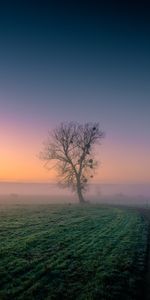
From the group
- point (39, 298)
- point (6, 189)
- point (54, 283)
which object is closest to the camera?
point (39, 298)

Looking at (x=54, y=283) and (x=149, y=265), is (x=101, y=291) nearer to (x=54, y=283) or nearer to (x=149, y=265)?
(x=54, y=283)

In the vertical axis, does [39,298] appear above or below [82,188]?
below

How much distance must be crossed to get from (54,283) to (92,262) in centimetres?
401

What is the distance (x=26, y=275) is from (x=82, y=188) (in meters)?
52.1

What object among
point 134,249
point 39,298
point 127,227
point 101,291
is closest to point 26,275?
point 39,298

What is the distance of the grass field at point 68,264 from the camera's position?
10.7 m

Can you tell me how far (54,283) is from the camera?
11305 millimetres

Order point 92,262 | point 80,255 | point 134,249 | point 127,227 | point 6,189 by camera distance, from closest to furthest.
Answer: point 92,262 → point 80,255 → point 134,249 → point 127,227 → point 6,189

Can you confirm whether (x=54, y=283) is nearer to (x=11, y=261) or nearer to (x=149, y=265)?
(x=11, y=261)

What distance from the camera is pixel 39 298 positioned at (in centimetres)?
977

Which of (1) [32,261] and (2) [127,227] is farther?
(2) [127,227]

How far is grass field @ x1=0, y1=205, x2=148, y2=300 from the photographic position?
10.7 meters

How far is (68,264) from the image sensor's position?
14148mm

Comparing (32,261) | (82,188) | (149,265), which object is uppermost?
(82,188)
